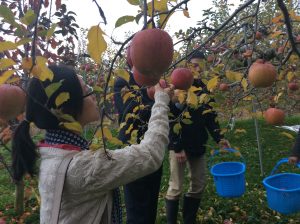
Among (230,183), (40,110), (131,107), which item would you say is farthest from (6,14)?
(230,183)

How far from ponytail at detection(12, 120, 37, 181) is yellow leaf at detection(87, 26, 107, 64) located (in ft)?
1.98

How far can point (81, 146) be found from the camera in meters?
1.24

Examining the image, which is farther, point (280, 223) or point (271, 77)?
point (280, 223)

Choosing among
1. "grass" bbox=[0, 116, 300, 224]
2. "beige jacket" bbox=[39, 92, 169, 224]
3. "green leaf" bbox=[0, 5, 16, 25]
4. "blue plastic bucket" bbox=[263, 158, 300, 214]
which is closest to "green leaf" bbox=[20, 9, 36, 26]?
"green leaf" bbox=[0, 5, 16, 25]

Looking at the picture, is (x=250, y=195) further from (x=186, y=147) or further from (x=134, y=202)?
(x=134, y=202)

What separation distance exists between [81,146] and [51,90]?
494 mm

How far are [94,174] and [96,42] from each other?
495mm

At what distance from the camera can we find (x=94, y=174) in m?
1.07

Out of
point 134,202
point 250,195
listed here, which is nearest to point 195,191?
point 134,202

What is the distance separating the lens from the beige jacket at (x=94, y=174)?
3.53 feet

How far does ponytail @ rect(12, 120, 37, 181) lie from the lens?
1208mm

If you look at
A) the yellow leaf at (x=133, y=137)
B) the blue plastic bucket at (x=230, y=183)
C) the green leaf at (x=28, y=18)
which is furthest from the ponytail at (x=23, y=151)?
the blue plastic bucket at (x=230, y=183)

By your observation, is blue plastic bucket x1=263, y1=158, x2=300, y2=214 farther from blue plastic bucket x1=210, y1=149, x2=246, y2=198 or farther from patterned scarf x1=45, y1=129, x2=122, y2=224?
patterned scarf x1=45, y1=129, x2=122, y2=224

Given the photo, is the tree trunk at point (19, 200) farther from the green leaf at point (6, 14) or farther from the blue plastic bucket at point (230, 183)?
the green leaf at point (6, 14)
